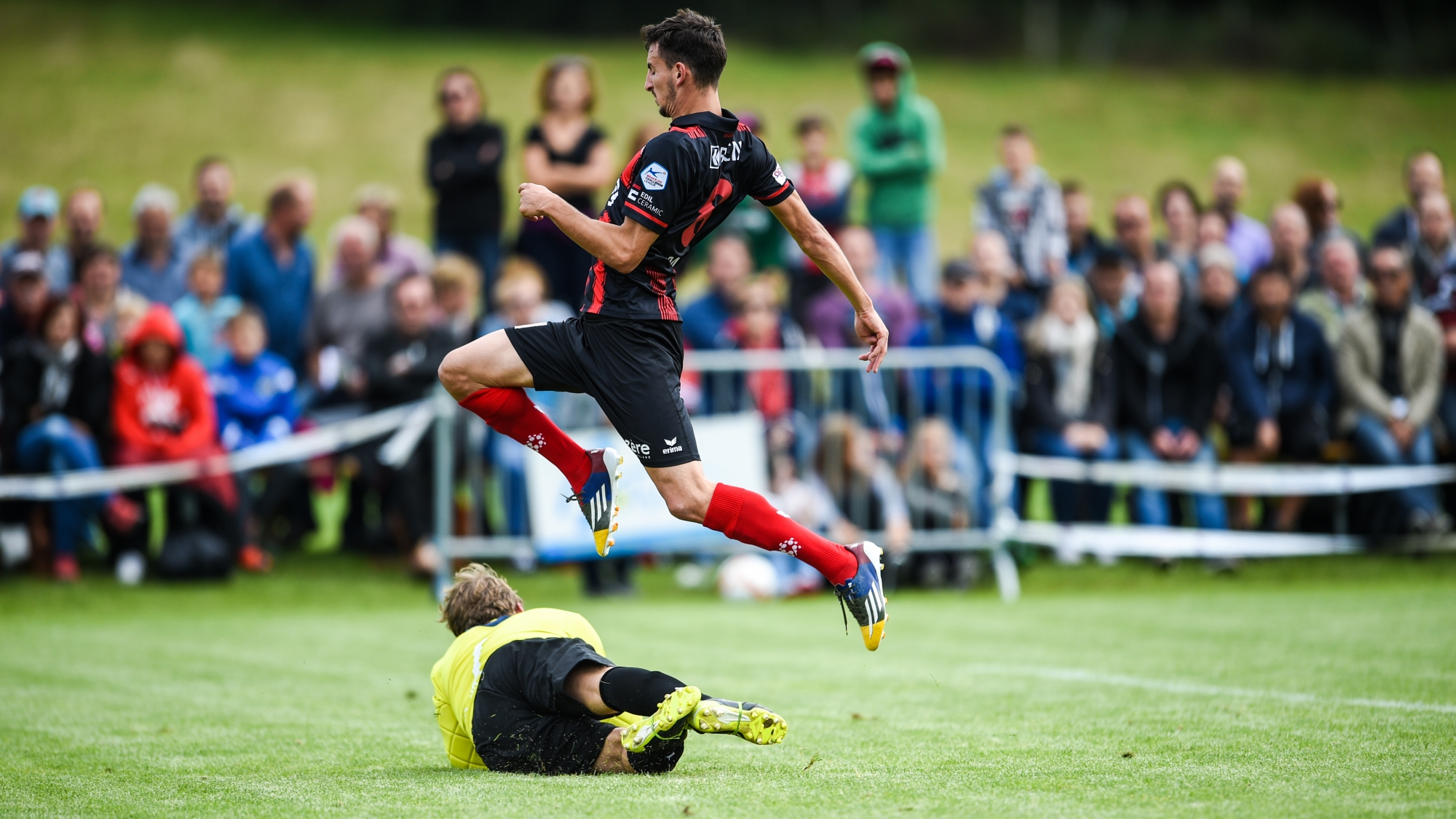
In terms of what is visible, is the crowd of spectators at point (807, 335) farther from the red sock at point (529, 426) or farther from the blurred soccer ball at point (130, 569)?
the red sock at point (529, 426)

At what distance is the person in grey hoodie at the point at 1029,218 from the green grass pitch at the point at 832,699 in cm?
308

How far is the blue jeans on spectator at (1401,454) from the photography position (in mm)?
11898

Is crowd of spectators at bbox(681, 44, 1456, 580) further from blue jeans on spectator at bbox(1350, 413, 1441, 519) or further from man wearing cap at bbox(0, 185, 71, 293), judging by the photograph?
man wearing cap at bbox(0, 185, 71, 293)

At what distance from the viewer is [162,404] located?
11.6m

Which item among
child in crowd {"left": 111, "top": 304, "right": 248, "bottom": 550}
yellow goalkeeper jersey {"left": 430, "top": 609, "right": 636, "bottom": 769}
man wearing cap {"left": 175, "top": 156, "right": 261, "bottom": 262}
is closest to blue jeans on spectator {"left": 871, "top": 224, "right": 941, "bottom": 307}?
man wearing cap {"left": 175, "top": 156, "right": 261, "bottom": 262}

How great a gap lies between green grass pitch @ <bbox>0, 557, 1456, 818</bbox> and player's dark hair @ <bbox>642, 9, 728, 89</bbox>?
8.67 ft

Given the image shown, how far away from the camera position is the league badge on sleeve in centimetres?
567

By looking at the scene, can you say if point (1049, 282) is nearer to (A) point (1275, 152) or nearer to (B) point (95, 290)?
(B) point (95, 290)

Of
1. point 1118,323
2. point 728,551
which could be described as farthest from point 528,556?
point 1118,323

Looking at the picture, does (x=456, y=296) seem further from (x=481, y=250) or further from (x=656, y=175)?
(x=656, y=175)

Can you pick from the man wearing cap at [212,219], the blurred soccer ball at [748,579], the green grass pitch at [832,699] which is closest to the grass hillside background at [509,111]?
the man wearing cap at [212,219]

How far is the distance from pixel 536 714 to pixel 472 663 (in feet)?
0.97

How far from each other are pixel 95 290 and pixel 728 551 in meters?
5.56

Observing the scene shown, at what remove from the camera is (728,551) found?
1140 centimetres
